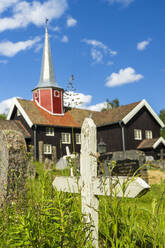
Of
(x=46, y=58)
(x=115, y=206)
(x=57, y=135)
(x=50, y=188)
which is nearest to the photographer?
(x=115, y=206)

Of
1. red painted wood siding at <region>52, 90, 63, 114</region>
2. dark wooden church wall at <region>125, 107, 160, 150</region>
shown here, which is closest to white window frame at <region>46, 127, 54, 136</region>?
red painted wood siding at <region>52, 90, 63, 114</region>

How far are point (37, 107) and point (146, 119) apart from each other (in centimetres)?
1143

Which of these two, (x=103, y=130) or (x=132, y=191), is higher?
(x=103, y=130)

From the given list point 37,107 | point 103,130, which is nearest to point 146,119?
point 103,130

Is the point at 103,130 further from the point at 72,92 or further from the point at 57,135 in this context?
the point at 72,92

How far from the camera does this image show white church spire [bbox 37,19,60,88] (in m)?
25.9

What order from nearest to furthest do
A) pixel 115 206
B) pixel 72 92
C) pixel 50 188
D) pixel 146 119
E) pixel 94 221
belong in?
1. pixel 115 206
2. pixel 94 221
3. pixel 72 92
4. pixel 50 188
5. pixel 146 119

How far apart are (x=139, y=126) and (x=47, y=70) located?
38.0 feet

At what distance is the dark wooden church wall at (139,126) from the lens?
943 inches

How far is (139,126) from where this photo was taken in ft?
83.0

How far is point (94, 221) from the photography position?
219 centimetres

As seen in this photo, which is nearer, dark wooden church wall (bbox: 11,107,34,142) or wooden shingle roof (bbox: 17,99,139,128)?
dark wooden church wall (bbox: 11,107,34,142)

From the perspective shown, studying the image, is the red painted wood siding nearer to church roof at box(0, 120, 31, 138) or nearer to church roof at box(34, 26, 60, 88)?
church roof at box(34, 26, 60, 88)

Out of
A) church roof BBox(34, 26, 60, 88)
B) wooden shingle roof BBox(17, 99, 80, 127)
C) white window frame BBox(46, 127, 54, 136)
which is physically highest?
church roof BBox(34, 26, 60, 88)
